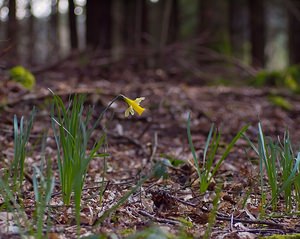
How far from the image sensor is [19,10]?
1228cm

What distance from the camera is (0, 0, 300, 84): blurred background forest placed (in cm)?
937

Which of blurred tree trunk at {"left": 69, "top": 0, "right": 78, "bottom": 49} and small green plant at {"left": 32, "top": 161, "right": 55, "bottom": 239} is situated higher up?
blurred tree trunk at {"left": 69, "top": 0, "right": 78, "bottom": 49}

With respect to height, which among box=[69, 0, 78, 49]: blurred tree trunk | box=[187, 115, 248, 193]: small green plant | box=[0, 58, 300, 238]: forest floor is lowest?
box=[0, 58, 300, 238]: forest floor

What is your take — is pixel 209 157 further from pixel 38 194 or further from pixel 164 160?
pixel 38 194

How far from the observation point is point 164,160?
2.93 m

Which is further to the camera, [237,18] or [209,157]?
[237,18]

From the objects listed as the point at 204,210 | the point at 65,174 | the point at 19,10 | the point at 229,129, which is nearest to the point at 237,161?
the point at 229,129

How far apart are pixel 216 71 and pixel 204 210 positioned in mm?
8312

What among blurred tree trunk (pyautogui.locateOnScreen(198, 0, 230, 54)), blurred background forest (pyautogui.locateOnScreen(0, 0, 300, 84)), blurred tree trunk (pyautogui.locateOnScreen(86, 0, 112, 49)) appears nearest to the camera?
blurred background forest (pyautogui.locateOnScreen(0, 0, 300, 84))

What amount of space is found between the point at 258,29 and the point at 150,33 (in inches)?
132

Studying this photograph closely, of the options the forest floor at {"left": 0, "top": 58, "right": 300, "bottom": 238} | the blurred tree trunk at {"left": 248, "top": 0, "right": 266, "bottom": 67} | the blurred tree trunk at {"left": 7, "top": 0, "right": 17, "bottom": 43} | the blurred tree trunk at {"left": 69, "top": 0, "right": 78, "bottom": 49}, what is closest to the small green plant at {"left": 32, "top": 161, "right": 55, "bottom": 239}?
the forest floor at {"left": 0, "top": 58, "right": 300, "bottom": 238}

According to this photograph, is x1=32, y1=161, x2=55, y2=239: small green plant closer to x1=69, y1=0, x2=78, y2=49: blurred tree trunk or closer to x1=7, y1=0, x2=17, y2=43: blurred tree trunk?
x1=7, y1=0, x2=17, y2=43: blurred tree trunk

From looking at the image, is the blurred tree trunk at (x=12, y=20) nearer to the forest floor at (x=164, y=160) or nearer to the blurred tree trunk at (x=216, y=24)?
the forest floor at (x=164, y=160)

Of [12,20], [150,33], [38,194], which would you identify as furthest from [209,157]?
[150,33]
